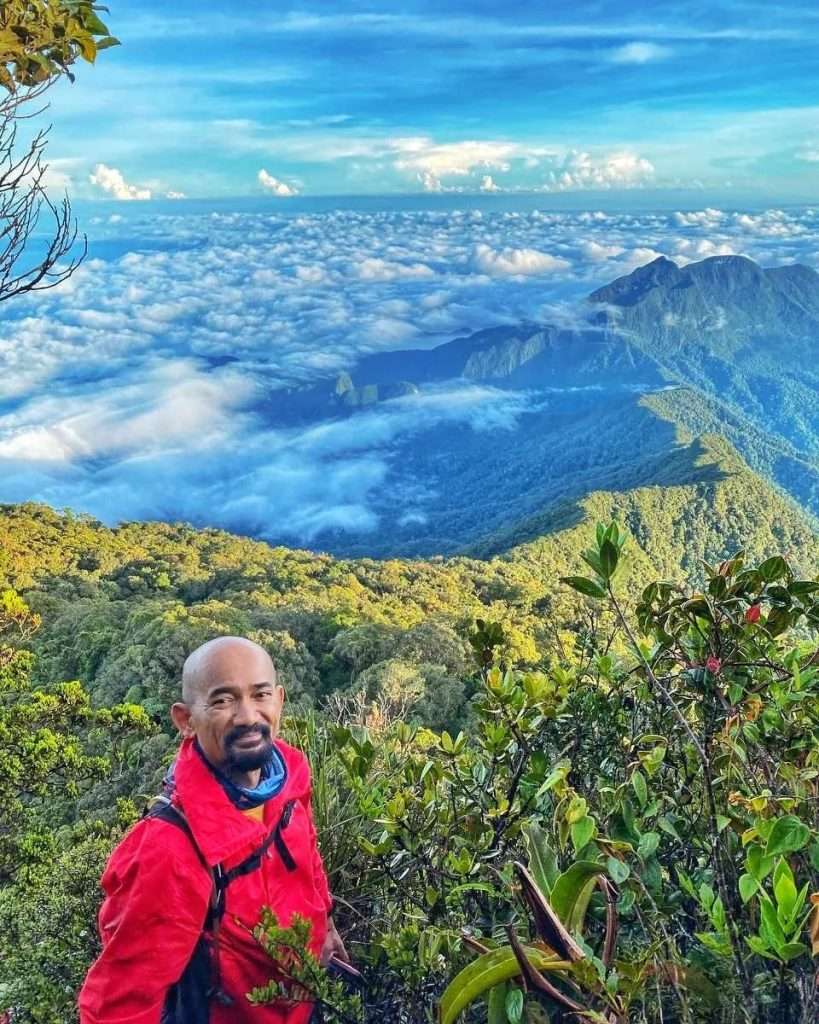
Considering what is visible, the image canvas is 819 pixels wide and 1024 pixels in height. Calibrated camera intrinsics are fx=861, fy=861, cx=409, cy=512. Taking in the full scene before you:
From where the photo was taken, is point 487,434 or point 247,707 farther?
point 487,434

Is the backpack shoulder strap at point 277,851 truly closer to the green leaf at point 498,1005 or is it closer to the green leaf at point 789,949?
the green leaf at point 498,1005

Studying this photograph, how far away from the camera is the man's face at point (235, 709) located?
165cm

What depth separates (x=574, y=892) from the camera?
106 cm

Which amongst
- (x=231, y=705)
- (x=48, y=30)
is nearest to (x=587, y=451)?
(x=48, y=30)

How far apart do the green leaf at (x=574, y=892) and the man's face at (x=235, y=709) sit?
75 centimetres

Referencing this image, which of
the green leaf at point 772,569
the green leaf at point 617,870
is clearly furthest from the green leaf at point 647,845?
the green leaf at point 772,569

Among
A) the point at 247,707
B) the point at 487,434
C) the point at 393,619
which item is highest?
the point at 247,707

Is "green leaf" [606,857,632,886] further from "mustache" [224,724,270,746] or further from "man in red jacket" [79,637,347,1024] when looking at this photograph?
"mustache" [224,724,270,746]

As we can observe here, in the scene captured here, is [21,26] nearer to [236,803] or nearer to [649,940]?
[236,803]

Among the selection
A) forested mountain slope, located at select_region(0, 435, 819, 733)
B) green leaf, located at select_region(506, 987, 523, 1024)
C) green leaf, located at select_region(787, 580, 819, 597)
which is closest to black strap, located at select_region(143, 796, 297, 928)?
green leaf, located at select_region(506, 987, 523, 1024)

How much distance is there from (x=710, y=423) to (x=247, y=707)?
133536mm

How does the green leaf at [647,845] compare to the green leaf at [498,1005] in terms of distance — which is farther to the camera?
the green leaf at [647,845]

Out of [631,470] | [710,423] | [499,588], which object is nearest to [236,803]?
[499,588]

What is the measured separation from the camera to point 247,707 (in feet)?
5.51
